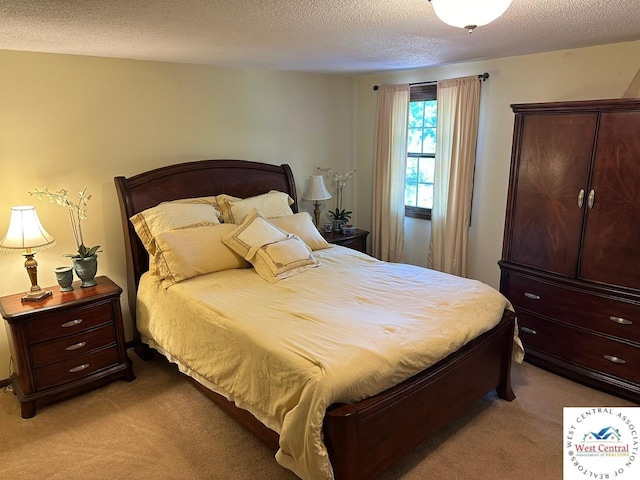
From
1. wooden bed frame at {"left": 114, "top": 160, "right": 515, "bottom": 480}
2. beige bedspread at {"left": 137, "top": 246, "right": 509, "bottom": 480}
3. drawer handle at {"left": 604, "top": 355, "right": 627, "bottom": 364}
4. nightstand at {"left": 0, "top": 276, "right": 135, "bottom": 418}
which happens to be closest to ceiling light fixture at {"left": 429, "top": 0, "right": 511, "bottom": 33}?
beige bedspread at {"left": 137, "top": 246, "right": 509, "bottom": 480}

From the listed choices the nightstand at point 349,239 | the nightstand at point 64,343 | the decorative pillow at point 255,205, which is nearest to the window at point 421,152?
the nightstand at point 349,239

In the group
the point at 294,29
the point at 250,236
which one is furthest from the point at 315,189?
the point at 294,29

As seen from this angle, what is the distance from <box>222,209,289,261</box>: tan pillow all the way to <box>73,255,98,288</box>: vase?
0.87 m

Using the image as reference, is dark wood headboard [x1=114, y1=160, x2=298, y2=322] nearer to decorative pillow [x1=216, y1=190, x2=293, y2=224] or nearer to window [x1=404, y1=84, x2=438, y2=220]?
decorative pillow [x1=216, y1=190, x2=293, y2=224]

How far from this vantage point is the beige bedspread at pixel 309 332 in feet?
6.01

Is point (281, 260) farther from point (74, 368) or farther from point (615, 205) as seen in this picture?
point (615, 205)

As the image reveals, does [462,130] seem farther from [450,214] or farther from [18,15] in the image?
[18,15]

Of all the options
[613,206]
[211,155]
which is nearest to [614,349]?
[613,206]

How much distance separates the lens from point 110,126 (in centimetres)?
314

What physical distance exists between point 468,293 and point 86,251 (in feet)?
8.12

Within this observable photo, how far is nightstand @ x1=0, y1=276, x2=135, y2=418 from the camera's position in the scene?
2.55 meters

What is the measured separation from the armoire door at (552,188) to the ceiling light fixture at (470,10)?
147cm

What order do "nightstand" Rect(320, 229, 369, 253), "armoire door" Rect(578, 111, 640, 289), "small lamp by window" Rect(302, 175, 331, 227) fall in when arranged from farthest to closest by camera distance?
Result: "small lamp by window" Rect(302, 175, 331, 227) → "nightstand" Rect(320, 229, 369, 253) → "armoire door" Rect(578, 111, 640, 289)

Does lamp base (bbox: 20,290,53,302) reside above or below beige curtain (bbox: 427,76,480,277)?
below
